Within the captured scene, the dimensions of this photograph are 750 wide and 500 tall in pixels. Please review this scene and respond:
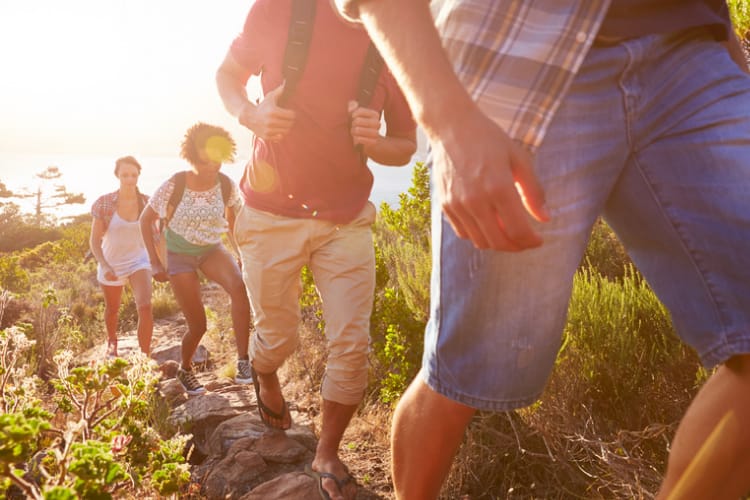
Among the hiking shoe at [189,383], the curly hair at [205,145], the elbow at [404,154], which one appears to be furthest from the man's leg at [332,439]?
the curly hair at [205,145]

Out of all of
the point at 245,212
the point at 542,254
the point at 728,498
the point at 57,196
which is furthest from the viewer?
the point at 57,196

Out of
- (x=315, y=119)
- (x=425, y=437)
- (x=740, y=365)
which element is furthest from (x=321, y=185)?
(x=740, y=365)

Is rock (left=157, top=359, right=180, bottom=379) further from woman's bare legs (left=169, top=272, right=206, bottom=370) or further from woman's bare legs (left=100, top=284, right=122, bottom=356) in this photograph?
woman's bare legs (left=169, top=272, right=206, bottom=370)

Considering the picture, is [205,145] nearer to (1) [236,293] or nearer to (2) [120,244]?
(1) [236,293]

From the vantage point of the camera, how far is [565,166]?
1.05 meters

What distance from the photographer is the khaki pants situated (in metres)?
2.73

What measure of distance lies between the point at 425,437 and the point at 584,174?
60 centimetres

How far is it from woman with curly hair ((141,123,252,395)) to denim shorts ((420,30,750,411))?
13.9 feet

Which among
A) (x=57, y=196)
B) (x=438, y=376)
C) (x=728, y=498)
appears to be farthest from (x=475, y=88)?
(x=57, y=196)

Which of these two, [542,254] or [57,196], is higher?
[542,254]

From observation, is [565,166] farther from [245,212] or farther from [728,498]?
[245,212]

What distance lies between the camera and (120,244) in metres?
6.42

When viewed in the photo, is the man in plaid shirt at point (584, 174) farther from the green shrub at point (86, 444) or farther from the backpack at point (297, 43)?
the backpack at point (297, 43)

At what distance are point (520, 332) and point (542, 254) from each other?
0.50ft
